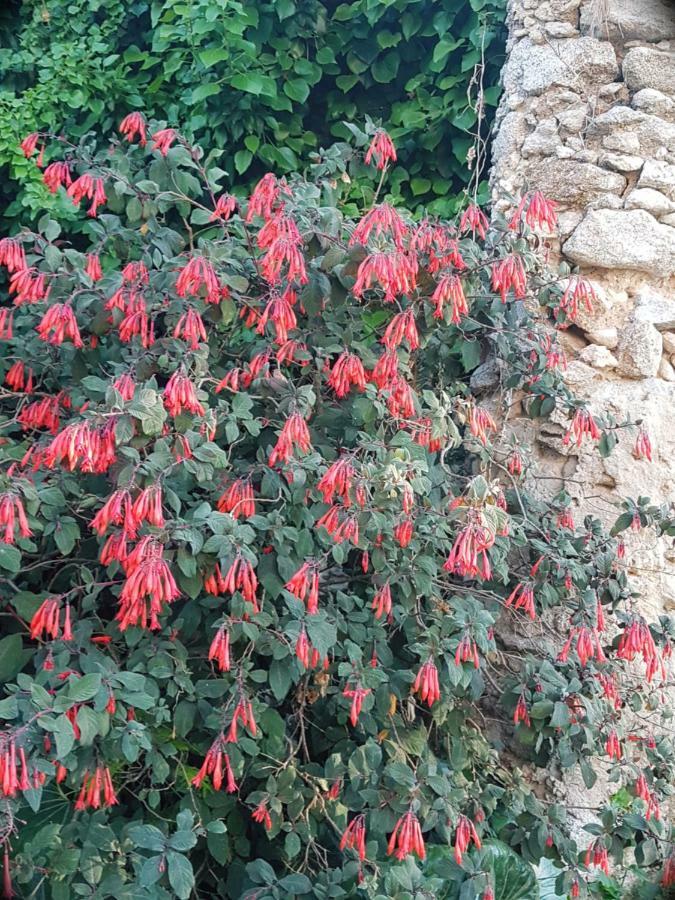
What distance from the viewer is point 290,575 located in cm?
A: 248

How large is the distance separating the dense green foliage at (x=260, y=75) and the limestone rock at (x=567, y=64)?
1.38ft

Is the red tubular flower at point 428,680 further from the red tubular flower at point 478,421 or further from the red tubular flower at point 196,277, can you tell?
the red tubular flower at point 196,277

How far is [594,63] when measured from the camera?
3.60 metres

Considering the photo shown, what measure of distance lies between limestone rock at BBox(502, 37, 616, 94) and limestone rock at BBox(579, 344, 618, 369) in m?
1.04

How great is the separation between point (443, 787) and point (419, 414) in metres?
1.07

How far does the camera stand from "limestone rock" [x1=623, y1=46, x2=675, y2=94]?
140 inches

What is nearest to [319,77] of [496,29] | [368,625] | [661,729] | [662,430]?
[496,29]

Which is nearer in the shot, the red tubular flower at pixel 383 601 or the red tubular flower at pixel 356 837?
the red tubular flower at pixel 356 837

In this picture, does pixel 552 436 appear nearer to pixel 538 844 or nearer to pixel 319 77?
pixel 538 844

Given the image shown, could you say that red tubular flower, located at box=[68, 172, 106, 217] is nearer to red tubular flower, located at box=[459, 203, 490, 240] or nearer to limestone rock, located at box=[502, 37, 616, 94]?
red tubular flower, located at box=[459, 203, 490, 240]

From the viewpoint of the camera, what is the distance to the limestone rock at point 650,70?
3555 millimetres

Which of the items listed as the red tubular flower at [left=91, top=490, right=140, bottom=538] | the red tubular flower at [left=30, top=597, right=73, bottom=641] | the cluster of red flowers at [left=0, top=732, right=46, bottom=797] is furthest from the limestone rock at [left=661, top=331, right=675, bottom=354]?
the cluster of red flowers at [left=0, top=732, right=46, bottom=797]


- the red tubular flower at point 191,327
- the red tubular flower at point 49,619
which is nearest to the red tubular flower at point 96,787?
the red tubular flower at point 49,619

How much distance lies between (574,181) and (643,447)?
1.11m
